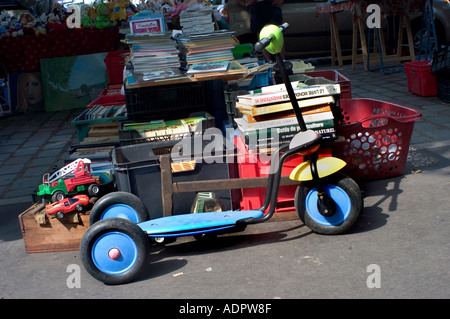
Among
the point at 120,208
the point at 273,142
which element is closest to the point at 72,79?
the point at 120,208

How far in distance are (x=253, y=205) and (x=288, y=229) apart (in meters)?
0.31

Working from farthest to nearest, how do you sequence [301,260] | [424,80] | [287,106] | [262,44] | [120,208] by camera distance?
[424,80]
[287,106]
[120,208]
[301,260]
[262,44]

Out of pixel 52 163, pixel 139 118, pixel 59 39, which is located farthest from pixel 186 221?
pixel 59 39

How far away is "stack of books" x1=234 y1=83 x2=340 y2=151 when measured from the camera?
13.3 feet

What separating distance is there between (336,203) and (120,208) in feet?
4.66

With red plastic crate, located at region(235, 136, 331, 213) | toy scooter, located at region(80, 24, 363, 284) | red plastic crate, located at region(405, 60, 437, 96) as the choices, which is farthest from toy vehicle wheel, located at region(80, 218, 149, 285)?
red plastic crate, located at region(405, 60, 437, 96)

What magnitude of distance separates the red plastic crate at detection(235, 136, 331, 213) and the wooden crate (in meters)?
1.13

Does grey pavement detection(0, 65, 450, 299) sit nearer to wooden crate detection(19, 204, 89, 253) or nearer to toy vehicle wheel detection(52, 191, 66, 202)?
wooden crate detection(19, 204, 89, 253)

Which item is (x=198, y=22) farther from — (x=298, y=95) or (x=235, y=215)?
(x=235, y=215)

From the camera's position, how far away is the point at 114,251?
11.3 feet

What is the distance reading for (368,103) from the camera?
5.05m
